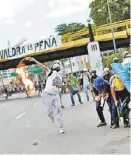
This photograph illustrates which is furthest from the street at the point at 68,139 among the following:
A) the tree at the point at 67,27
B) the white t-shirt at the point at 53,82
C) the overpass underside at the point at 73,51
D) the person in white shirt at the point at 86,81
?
the tree at the point at 67,27

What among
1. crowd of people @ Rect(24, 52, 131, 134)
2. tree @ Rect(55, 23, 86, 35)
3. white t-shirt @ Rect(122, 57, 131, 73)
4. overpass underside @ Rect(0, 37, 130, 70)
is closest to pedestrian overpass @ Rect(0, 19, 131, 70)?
overpass underside @ Rect(0, 37, 130, 70)

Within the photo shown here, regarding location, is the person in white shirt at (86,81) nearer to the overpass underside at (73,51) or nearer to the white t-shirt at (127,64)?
the overpass underside at (73,51)

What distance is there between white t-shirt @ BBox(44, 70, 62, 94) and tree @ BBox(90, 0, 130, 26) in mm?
52445

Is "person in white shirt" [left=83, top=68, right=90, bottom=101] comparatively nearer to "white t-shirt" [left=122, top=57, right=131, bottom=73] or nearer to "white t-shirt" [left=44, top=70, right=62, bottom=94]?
"white t-shirt" [left=44, top=70, right=62, bottom=94]

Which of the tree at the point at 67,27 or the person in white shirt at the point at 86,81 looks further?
the tree at the point at 67,27

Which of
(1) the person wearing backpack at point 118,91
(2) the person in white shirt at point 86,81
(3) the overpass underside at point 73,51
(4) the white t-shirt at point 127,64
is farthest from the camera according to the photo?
(3) the overpass underside at point 73,51

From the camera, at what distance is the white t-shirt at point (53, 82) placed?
35.0ft

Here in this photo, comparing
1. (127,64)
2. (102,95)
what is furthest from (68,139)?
(127,64)

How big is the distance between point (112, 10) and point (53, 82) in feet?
183

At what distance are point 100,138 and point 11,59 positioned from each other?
2976cm

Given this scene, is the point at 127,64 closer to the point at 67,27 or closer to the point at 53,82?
the point at 53,82

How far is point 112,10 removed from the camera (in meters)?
65.2

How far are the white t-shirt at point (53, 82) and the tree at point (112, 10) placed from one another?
52445 millimetres

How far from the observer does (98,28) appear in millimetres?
33125
